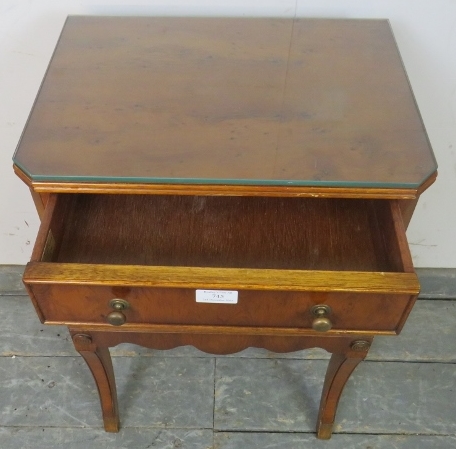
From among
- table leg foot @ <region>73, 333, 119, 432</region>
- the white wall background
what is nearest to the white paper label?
table leg foot @ <region>73, 333, 119, 432</region>

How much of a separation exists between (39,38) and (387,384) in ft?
3.40

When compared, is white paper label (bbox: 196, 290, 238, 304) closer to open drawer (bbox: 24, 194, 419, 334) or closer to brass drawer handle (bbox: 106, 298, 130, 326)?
open drawer (bbox: 24, 194, 419, 334)

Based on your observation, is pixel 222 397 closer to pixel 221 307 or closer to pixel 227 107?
pixel 221 307

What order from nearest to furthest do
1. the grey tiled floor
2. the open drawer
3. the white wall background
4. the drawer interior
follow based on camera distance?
the open drawer → the drawer interior → the white wall background → the grey tiled floor

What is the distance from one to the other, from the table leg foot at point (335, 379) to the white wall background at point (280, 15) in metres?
0.50

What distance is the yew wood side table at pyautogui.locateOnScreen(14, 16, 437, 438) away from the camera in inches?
29.3

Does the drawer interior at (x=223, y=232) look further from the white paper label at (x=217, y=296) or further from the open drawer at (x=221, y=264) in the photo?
the white paper label at (x=217, y=296)

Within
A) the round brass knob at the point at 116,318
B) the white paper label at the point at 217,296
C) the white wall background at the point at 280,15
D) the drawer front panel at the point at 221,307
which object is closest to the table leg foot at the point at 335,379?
the drawer front panel at the point at 221,307

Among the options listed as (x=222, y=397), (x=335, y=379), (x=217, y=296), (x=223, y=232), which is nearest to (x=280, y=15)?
(x=223, y=232)

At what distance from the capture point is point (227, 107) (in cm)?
84

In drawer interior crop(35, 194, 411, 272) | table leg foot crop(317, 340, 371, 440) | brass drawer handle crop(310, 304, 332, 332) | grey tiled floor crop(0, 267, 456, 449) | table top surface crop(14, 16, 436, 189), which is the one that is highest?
table top surface crop(14, 16, 436, 189)

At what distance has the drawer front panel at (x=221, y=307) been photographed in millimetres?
760

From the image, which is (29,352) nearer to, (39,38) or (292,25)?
(39,38)

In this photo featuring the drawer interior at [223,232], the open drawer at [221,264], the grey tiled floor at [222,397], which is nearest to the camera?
the open drawer at [221,264]
